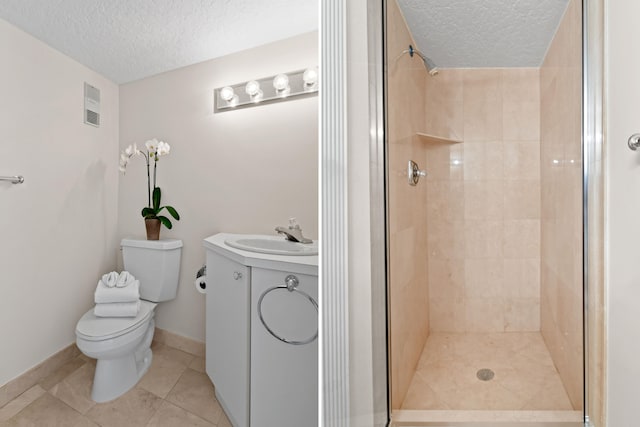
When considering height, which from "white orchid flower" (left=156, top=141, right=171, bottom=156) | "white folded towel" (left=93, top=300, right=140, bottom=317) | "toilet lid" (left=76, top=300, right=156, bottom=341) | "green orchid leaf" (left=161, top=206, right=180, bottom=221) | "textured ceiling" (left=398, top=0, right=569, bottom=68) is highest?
"textured ceiling" (left=398, top=0, right=569, bottom=68)

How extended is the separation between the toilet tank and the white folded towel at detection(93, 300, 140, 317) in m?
0.05

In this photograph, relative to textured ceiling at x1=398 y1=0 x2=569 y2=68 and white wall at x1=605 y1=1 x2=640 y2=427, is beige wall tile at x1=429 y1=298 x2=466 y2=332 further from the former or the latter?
textured ceiling at x1=398 y1=0 x2=569 y2=68

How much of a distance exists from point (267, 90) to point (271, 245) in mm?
545

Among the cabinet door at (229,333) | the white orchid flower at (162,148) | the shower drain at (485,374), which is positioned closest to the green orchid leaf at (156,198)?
the white orchid flower at (162,148)

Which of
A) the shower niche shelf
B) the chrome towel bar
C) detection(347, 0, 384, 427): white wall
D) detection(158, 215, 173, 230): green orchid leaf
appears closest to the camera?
detection(347, 0, 384, 427): white wall

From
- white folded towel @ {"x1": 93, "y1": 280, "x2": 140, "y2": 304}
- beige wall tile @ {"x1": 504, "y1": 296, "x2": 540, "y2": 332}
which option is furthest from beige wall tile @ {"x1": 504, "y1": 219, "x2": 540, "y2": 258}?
white folded towel @ {"x1": 93, "y1": 280, "x2": 140, "y2": 304}

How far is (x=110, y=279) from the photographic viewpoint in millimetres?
1022

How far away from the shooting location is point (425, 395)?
4.11 feet

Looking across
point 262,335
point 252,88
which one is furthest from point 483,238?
point 252,88

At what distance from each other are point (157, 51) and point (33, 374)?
100 cm

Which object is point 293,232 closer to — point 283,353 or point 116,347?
point 283,353

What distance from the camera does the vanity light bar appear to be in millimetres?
1047

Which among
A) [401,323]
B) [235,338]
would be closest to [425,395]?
[401,323]

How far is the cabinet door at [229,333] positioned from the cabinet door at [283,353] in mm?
30
